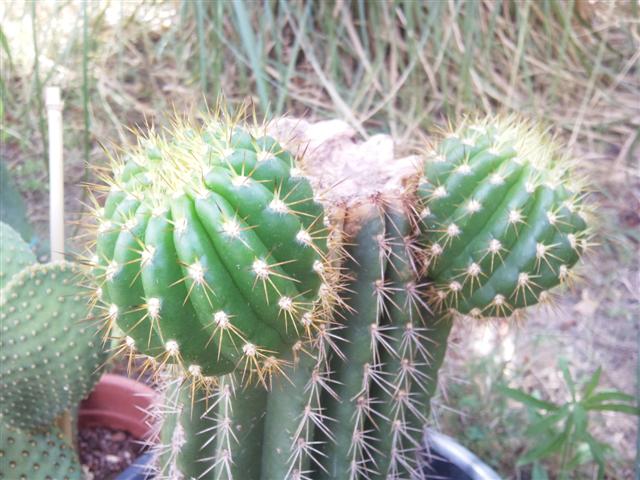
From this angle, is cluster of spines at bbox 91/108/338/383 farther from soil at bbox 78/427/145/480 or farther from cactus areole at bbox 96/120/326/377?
soil at bbox 78/427/145/480

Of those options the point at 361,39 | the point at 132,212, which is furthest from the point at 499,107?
the point at 132,212

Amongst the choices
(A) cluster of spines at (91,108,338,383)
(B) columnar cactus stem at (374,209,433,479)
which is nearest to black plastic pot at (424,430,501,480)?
(B) columnar cactus stem at (374,209,433,479)

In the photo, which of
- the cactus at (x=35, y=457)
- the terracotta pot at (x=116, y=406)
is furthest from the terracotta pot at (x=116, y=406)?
the cactus at (x=35, y=457)

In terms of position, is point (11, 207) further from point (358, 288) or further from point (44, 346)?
point (358, 288)

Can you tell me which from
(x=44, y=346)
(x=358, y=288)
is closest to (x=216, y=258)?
(x=358, y=288)

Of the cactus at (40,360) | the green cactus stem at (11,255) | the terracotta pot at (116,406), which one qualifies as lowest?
the terracotta pot at (116,406)

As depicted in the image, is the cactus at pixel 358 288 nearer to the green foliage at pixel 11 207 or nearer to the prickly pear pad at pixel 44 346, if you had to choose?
the prickly pear pad at pixel 44 346
